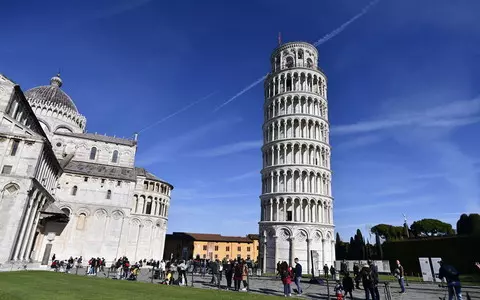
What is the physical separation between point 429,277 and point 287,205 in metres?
20.8

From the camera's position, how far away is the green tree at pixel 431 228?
75.2 meters

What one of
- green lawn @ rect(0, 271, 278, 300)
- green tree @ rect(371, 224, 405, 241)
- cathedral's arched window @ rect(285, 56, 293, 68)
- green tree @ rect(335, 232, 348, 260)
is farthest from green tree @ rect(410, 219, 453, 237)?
green lawn @ rect(0, 271, 278, 300)

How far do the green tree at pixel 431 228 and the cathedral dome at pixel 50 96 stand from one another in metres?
85.5

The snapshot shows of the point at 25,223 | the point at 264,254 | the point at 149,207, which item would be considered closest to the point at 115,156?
the point at 149,207

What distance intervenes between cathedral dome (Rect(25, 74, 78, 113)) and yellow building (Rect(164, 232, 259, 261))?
39.1m

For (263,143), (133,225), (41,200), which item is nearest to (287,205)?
(263,143)

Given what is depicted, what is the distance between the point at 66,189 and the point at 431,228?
8306cm

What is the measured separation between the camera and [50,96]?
53.6m

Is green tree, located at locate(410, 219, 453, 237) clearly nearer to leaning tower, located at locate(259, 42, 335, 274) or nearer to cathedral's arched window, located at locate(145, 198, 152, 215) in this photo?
leaning tower, located at locate(259, 42, 335, 274)

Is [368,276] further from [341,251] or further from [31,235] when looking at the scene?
[341,251]

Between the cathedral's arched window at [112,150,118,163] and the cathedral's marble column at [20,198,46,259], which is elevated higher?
the cathedral's arched window at [112,150,118,163]

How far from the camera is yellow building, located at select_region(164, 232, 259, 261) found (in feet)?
243

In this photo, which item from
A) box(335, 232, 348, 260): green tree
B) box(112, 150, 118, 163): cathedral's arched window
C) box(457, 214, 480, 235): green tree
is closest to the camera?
box(457, 214, 480, 235): green tree

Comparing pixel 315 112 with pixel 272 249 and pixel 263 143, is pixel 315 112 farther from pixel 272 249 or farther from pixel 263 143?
pixel 272 249
